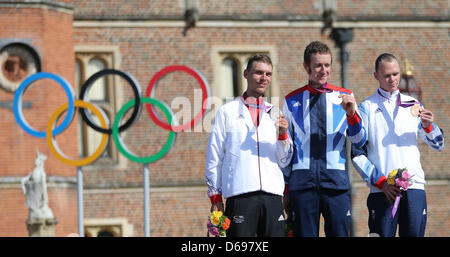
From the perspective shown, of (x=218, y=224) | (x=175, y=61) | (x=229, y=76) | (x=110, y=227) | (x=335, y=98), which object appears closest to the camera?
(x=218, y=224)

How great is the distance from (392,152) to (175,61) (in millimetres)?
11287

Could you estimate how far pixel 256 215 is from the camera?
630 centimetres

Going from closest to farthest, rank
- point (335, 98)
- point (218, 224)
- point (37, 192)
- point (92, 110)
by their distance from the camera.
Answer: point (218, 224)
point (335, 98)
point (92, 110)
point (37, 192)

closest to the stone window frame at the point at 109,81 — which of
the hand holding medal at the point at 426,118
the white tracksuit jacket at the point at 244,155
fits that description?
the white tracksuit jacket at the point at 244,155

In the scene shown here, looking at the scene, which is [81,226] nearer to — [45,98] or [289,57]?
[45,98]

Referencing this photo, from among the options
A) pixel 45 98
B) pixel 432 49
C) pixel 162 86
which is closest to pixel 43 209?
pixel 45 98

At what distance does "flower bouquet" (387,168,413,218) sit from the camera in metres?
6.33

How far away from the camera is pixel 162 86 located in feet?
57.6


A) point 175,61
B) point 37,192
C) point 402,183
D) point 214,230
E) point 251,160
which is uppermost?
point 175,61

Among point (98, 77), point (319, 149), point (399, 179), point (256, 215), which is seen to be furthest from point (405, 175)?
point (98, 77)

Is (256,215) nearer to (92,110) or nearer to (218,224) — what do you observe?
(218,224)

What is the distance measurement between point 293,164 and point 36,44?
10.8 m

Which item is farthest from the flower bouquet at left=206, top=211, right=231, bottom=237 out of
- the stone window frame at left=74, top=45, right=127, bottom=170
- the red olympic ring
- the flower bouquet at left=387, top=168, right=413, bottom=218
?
the stone window frame at left=74, top=45, right=127, bottom=170

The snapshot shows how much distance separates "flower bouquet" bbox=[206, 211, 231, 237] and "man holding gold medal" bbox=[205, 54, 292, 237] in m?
0.06
